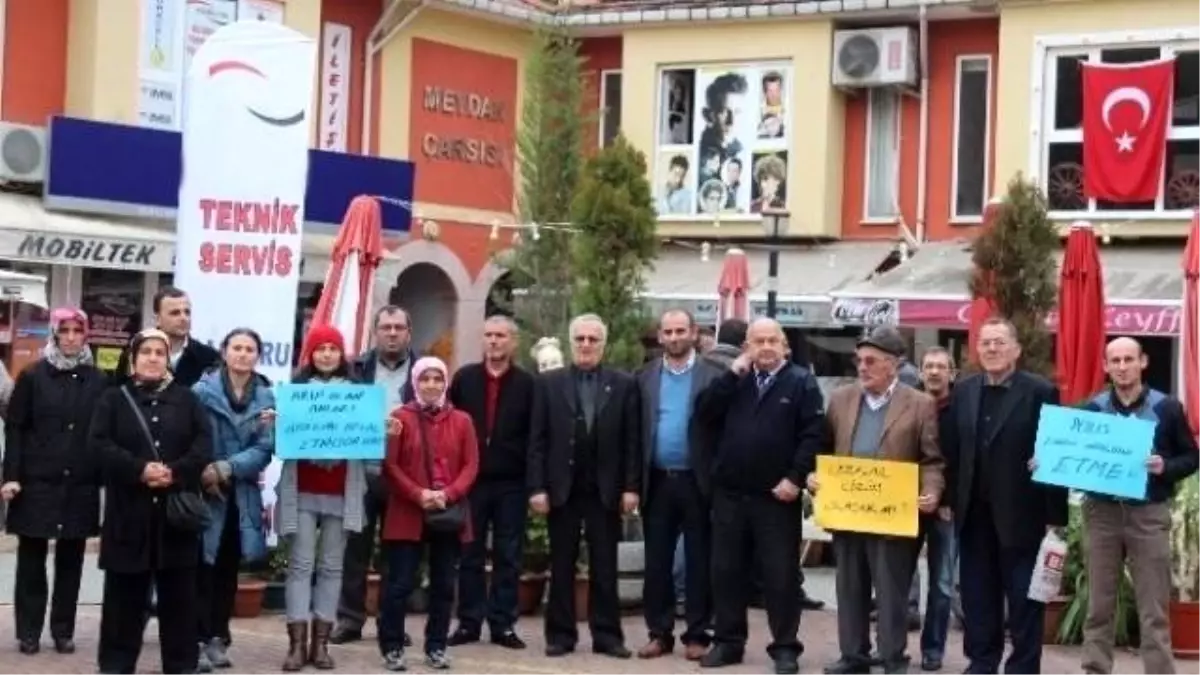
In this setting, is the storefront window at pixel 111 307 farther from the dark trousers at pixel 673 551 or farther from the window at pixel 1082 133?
the dark trousers at pixel 673 551

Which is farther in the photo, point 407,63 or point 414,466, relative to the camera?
point 407,63

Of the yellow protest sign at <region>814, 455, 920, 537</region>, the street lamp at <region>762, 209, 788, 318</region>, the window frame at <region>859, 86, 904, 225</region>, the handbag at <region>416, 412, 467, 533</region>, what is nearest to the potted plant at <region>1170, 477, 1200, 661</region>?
the yellow protest sign at <region>814, 455, 920, 537</region>

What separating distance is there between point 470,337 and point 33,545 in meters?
16.5

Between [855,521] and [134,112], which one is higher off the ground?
[134,112]

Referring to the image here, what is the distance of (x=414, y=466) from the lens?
10797mm

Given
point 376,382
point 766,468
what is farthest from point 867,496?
point 376,382

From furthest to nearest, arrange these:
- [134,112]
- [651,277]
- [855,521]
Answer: [651,277] → [134,112] → [855,521]

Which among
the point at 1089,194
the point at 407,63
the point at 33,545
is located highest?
the point at 407,63

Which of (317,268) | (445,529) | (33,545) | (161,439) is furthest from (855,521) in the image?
(317,268)

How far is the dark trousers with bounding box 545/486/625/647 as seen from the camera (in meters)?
11.5

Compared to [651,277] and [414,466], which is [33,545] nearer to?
[414,466]

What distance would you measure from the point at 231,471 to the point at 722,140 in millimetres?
17945

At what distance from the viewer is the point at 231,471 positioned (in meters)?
10.1

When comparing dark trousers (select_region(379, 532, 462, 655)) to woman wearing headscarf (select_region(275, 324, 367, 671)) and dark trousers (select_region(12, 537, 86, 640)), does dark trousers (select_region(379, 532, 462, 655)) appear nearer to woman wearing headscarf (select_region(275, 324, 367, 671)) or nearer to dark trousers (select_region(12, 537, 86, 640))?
woman wearing headscarf (select_region(275, 324, 367, 671))
